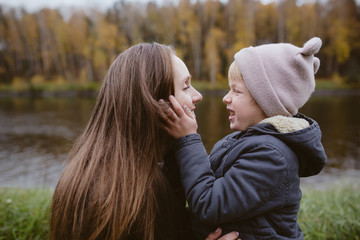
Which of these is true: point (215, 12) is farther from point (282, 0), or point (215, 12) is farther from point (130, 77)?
point (130, 77)

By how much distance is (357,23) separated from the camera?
3259 centimetres

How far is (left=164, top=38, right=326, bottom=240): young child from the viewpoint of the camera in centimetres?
138

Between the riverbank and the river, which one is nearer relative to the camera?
the riverbank

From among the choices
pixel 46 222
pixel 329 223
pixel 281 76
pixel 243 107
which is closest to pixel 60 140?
pixel 46 222

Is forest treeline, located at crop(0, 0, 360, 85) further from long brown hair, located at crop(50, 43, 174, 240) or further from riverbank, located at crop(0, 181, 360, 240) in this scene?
long brown hair, located at crop(50, 43, 174, 240)

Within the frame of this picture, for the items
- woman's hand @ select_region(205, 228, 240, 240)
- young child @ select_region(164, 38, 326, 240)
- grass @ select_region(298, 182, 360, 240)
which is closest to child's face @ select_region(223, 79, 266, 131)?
young child @ select_region(164, 38, 326, 240)

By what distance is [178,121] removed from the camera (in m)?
1.61

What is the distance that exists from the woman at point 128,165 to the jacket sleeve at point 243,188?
0.21 m

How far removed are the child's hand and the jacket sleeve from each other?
248 millimetres

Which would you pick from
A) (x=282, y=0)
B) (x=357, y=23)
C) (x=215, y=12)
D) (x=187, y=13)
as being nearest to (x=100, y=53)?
(x=187, y=13)

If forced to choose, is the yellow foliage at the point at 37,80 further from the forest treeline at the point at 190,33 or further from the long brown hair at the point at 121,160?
the long brown hair at the point at 121,160

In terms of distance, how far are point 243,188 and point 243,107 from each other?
555mm

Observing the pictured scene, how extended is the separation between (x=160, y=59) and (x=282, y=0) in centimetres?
3606

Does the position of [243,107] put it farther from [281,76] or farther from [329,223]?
[329,223]
